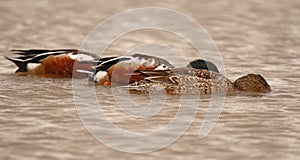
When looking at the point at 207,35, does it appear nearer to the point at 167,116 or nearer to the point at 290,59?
the point at 290,59

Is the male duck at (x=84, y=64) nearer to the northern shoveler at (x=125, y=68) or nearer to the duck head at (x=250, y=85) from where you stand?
the northern shoveler at (x=125, y=68)

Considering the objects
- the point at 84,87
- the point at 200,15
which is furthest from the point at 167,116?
the point at 200,15

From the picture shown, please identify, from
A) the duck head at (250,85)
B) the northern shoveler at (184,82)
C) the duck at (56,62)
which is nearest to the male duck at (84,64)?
the duck at (56,62)

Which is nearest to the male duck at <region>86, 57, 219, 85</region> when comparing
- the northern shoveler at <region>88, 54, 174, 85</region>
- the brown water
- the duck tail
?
the northern shoveler at <region>88, 54, 174, 85</region>

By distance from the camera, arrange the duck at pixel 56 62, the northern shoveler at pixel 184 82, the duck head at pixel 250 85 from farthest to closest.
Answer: the duck at pixel 56 62, the duck head at pixel 250 85, the northern shoveler at pixel 184 82

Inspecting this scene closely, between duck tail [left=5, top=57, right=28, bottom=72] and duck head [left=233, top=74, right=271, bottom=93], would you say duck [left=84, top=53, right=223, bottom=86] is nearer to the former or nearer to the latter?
duck head [left=233, top=74, right=271, bottom=93]

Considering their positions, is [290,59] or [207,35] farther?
[207,35]
